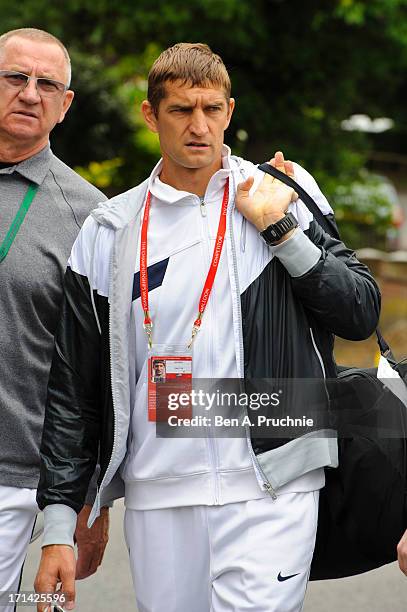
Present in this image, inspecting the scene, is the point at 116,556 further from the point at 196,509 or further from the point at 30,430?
the point at 196,509

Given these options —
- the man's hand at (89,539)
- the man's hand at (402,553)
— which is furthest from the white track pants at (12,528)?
the man's hand at (402,553)

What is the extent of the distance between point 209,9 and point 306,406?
9.44 m

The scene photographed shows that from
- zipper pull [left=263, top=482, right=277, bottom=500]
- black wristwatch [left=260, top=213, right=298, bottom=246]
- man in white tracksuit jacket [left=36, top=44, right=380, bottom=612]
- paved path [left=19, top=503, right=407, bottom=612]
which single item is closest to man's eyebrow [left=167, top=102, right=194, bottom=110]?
→ man in white tracksuit jacket [left=36, top=44, right=380, bottom=612]

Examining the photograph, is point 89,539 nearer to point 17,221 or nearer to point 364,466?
point 364,466

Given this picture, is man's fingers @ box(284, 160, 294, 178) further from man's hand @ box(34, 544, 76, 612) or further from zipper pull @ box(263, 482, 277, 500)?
man's hand @ box(34, 544, 76, 612)

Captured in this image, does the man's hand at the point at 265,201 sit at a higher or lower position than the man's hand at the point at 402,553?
higher

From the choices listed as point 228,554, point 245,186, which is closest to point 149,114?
point 245,186

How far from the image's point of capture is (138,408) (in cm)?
349

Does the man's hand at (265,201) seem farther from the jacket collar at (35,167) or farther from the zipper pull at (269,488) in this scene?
the jacket collar at (35,167)

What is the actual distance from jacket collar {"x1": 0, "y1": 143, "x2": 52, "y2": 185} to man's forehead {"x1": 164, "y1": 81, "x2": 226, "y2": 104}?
0.87m

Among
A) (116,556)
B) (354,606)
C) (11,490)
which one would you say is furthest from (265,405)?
(116,556)

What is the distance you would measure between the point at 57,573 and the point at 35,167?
1.50m

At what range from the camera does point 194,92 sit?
3.41 metres

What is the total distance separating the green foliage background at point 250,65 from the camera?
42.2ft
